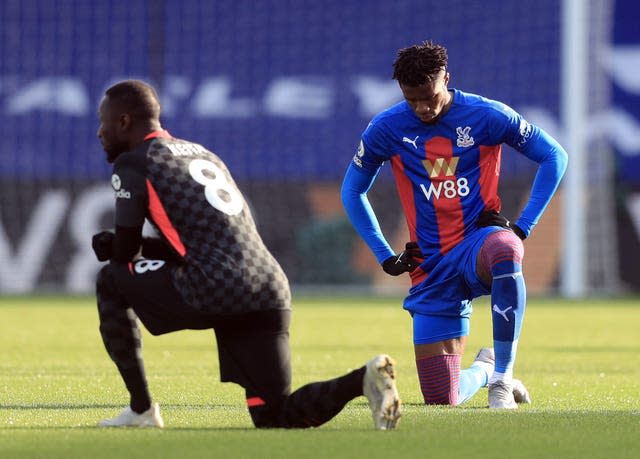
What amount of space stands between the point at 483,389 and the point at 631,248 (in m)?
15.1

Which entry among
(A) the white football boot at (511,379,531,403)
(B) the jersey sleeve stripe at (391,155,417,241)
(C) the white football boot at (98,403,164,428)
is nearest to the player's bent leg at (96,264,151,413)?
(C) the white football boot at (98,403,164,428)

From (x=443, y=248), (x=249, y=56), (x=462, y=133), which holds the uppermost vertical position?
(x=462, y=133)

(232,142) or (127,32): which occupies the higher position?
(127,32)

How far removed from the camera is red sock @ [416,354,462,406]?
7625mm

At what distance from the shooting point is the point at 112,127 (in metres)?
5.84

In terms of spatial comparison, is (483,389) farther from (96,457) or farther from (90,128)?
(90,128)

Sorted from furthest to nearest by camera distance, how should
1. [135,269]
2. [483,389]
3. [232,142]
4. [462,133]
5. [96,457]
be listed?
[232,142] → [483,389] → [462,133] → [135,269] → [96,457]

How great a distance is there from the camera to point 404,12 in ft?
83.0

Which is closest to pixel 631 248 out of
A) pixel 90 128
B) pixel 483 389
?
pixel 90 128

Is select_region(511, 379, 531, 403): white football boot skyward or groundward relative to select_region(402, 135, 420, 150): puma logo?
groundward

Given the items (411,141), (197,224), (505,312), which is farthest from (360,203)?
(197,224)

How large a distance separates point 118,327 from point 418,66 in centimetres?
233

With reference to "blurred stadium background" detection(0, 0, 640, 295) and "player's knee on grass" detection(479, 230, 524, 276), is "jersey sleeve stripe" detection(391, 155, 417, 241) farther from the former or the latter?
"blurred stadium background" detection(0, 0, 640, 295)

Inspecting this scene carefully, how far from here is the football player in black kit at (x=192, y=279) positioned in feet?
18.6
